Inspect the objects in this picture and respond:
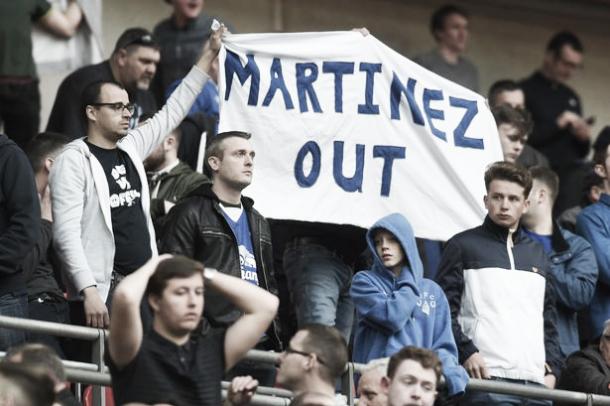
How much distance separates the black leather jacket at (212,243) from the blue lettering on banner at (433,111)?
1.83 m

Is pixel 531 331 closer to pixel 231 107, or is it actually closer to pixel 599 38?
pixel 231 107

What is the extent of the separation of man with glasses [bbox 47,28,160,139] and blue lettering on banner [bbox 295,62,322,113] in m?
1.02

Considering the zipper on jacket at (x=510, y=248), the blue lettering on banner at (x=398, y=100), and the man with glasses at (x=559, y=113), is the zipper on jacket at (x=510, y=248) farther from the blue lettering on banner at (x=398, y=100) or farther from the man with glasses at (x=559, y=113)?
the man with glasses at (x=559, y=113)

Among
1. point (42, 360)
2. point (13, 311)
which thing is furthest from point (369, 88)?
point (42, 360)

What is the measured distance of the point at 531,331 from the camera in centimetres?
1238

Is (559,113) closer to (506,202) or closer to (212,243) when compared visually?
(506,202)

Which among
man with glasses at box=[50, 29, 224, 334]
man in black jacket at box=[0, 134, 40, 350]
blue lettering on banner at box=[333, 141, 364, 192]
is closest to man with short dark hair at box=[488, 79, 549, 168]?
blue lettering on banner at box=[333, 141, 364, 192]

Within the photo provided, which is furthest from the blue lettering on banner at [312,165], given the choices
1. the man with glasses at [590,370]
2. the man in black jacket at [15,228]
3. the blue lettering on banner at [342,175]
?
the man in black jacket at [15,228]

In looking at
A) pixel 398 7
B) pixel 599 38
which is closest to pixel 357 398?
pixel 398 7

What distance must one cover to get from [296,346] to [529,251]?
10.6ft

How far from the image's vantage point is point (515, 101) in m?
15.7

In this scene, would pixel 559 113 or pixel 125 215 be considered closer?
pixel 125 215

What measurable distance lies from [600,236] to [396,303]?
2.48 meters

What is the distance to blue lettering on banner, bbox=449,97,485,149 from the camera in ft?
44.8
